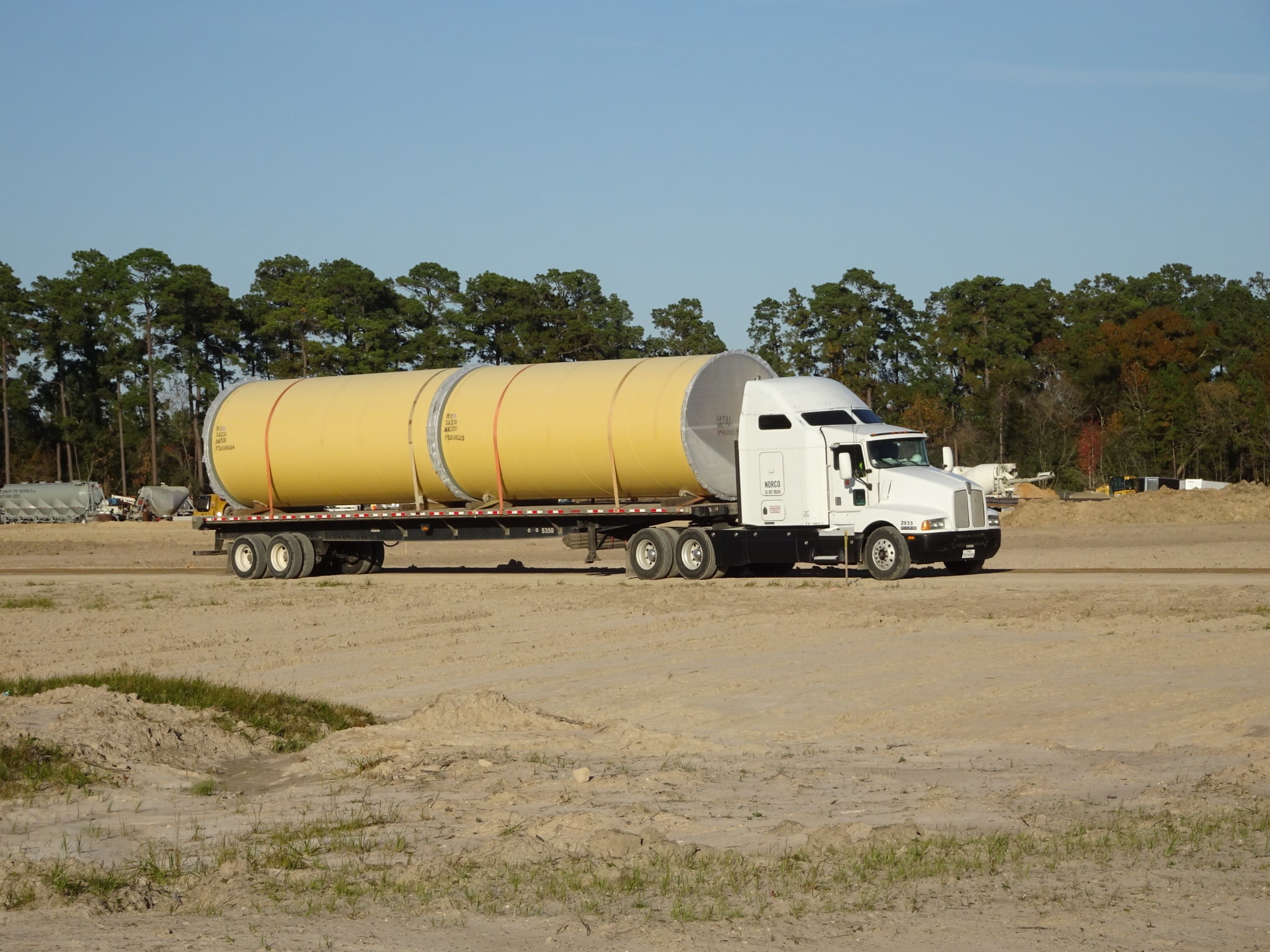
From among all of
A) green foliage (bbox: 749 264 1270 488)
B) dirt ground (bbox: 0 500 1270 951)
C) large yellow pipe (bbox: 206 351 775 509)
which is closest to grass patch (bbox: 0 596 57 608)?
dirt ground (bbox: 0 500 1270 951)

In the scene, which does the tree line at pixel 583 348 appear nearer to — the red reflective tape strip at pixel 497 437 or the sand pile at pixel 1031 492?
the sand pile at pixel 1031 492

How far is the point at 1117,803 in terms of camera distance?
914 centimetres

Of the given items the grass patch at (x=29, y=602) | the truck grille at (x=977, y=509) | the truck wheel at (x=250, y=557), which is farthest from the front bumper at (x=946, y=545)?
the grass patch at (x=29, y=602)

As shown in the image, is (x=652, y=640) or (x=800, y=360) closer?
(x=652, y=640)

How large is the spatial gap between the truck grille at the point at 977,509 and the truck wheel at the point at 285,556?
50.0 ft

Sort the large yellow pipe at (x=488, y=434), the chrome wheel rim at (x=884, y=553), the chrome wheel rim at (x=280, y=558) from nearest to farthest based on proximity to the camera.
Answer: the chrome wheel rim at (x=884, y=553)
the large yellow pipe at (x=488, y=434)
the chrome wheel rim at (x=280, y=558)

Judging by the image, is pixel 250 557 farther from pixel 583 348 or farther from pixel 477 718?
pixel 583 348

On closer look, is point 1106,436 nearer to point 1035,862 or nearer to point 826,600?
point 826,600

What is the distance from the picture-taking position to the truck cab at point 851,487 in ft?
88.3

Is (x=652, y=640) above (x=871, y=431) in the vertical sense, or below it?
below

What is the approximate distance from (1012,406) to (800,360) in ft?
59.5

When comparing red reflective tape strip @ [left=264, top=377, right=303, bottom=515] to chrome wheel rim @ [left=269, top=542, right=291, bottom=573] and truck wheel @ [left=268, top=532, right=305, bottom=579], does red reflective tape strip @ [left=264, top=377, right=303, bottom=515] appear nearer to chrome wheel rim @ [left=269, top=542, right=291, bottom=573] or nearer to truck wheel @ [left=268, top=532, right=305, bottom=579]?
truck wheel @ [left=268, top=532, right=305, bottom=579]

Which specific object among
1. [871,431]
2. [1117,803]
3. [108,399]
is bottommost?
[1117,803]

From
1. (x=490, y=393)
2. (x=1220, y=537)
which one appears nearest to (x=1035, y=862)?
(x=490, y=393)
